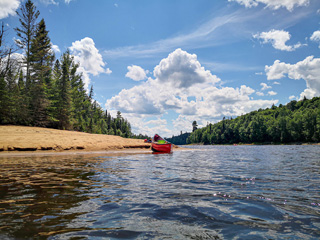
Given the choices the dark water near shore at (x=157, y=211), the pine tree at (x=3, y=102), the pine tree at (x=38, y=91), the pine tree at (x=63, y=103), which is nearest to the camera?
the dark water near shore at (x=157, y=211)

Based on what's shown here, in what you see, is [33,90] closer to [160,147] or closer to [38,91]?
[38,91]

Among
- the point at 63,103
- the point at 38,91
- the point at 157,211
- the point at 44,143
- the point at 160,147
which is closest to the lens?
the point at 157,211

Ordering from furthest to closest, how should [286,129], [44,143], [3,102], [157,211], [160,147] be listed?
[286,129]
[160,147]
[3,102]
[44,143]
[157,211]

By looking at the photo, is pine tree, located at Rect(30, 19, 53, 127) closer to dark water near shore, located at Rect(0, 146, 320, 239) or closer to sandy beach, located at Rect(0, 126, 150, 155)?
sandy beach, located at Rect(0, 126, 150, 155)

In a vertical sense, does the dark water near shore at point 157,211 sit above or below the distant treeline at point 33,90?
below

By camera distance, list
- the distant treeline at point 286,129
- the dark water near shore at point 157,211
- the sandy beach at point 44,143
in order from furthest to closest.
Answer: the distant treeline at point 286,129 → the sandy beach at point 44,143 → the dark water near shore at point 157,211

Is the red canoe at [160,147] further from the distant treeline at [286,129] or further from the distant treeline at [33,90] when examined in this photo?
the distant treeline at [286,129]

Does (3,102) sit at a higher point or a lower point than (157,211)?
higher

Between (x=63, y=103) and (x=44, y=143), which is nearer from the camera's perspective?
(x=44, y=143)

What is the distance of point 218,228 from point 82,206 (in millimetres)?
3075

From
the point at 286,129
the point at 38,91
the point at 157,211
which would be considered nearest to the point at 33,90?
the point at 38,91

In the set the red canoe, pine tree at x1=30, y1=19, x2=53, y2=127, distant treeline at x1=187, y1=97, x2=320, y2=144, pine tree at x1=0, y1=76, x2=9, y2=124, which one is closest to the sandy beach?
the red canoe

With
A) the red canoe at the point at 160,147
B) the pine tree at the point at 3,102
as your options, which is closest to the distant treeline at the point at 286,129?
the red canoe at the point at 160,147

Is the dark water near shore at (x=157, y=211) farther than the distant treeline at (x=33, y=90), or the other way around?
the distant treeline at (x=33, y=90)
